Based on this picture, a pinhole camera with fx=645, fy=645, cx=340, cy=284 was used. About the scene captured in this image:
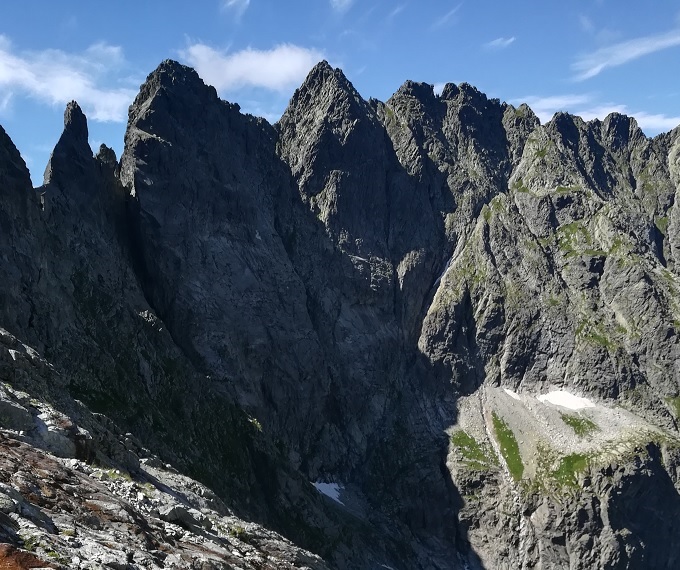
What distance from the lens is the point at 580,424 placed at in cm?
14262

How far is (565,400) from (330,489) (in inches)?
2379

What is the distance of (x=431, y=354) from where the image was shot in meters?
163

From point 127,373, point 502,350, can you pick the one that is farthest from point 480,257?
point 127,373

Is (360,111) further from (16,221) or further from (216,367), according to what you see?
(16,221)

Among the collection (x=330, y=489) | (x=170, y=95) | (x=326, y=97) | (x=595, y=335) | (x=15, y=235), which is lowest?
(x=330, y=489)

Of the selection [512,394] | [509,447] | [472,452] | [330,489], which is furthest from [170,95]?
[509,447]

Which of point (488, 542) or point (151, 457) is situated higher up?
point (151, 457)

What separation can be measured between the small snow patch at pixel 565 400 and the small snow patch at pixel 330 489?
176 ft

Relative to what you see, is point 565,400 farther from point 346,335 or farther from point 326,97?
point 326,97

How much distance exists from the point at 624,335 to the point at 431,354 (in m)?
48.7

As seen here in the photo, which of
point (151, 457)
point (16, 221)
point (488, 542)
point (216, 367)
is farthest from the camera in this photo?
point (488, 542)

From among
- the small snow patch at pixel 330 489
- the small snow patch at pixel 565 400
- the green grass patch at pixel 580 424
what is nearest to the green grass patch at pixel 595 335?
the small snow patch at pixel 565 400

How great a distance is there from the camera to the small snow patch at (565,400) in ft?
491

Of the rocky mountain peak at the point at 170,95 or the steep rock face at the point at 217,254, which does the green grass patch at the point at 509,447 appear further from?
the rocky mountain peak at the point at 170,95
